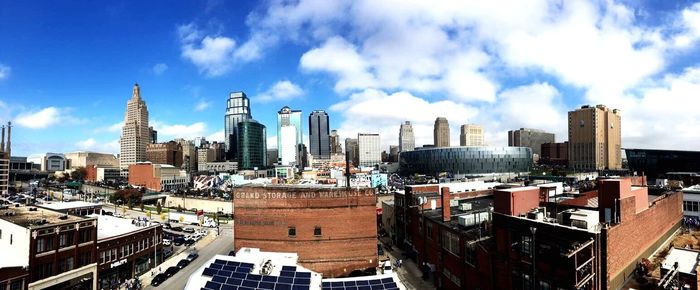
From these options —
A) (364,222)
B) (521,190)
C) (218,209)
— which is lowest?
(218,209)

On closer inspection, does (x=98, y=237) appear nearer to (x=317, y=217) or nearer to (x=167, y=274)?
(x=167, y=274)

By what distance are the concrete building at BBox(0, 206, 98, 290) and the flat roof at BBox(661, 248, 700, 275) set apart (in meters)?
50.9

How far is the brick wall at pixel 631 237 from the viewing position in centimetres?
2289

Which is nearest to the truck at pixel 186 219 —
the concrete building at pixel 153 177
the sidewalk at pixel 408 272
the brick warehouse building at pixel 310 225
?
the sidewalk at pixel 408 272

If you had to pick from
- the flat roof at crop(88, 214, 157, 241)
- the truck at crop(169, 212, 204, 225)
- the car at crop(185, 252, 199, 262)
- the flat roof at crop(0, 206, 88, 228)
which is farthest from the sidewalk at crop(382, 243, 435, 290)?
the truck at crop(169, 212, 204, 225)

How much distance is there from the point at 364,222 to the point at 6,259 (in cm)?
3497

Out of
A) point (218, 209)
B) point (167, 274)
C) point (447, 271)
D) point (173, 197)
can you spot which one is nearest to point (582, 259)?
point (447, 271)

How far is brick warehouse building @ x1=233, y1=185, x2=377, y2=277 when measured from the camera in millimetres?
42594

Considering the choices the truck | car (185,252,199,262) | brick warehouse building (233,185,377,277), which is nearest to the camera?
brick warehouse building (233,185,377,277)

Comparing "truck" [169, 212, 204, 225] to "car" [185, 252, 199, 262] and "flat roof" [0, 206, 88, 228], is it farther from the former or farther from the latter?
"flat roof" [0, 206, 88, 228]

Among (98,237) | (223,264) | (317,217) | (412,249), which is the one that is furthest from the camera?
(412,249)

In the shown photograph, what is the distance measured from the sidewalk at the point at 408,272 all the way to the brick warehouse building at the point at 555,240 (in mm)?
4661

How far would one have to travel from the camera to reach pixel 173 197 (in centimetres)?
13175

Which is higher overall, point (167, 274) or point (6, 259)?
point (6, 259)
